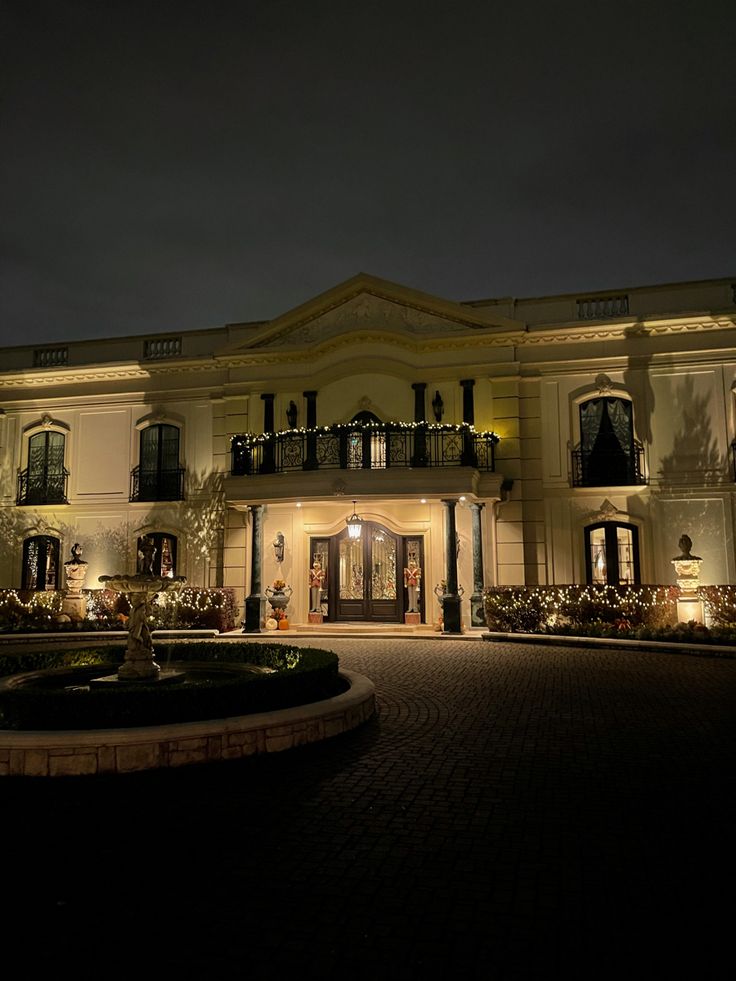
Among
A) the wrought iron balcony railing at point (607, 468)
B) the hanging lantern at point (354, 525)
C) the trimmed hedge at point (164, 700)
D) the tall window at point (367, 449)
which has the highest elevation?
the tall window at point (367, 449)

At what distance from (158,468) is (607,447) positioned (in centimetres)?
1326

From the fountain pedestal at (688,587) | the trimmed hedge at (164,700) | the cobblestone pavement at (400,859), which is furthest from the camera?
the fountain pedestal at (688,587)

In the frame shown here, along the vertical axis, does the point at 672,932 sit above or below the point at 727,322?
below

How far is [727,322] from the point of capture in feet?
61.6

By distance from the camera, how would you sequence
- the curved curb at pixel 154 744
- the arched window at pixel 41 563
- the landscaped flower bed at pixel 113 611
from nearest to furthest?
the curved curb at pixel 154 744, the landscaped flower bed at pixel 113 611, the arched window at pixel 41 563

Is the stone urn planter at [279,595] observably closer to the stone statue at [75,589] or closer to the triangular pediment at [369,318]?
the stone statue at [75,589]

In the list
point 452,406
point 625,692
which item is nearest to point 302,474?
point 452,406

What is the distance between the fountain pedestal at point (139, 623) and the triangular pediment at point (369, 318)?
12145mm

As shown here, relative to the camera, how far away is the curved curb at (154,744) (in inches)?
244

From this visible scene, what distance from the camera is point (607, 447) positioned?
19.3 m

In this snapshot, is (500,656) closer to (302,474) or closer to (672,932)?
(302,474)

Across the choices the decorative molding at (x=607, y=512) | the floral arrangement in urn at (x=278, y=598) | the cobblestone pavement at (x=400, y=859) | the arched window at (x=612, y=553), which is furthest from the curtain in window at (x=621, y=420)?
the cobblestone pavement at (x=400, y=859)

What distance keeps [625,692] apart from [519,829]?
5521 millimetres

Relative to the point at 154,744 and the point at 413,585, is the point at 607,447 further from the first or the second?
the point at 154,744
